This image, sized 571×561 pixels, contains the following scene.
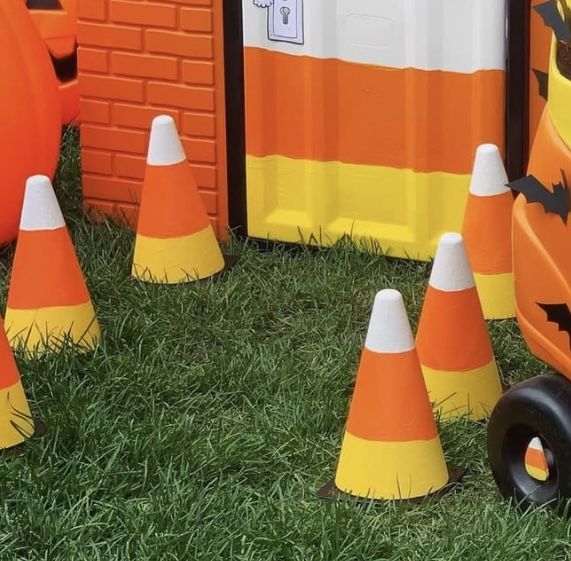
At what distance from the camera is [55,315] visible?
14.9ft

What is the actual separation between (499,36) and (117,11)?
1.43 m

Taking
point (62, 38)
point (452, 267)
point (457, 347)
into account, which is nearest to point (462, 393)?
point (457, 347)

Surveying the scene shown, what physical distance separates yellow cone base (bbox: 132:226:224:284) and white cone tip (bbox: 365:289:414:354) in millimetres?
1498

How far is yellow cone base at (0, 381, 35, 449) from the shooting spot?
396 cm

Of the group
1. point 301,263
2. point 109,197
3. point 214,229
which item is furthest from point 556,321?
point 109,197

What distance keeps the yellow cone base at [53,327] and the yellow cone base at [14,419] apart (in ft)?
1.63

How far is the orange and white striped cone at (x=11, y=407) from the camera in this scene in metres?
3.96

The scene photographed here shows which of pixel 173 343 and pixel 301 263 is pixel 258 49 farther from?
pixel 173 343

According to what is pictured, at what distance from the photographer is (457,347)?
161 inches

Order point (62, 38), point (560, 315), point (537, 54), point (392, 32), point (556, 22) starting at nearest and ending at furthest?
1. point (556, 22)
2. point (560, 315)
3. point (537, 54)
4. point (392, 32)
5. point (62, 38)

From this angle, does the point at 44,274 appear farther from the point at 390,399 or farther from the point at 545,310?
the point at 545,310

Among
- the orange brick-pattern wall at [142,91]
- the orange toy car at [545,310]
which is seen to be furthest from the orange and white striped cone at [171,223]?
the orange toy car at [545,310]

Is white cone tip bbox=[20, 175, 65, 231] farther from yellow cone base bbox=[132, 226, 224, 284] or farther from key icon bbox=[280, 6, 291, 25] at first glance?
key icon bbox=[280, 6, 291, 25]

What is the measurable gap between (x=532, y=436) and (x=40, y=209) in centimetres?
175
